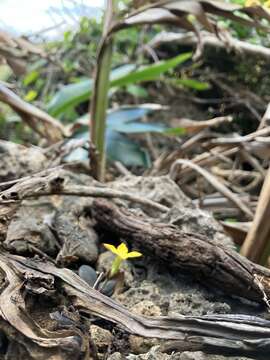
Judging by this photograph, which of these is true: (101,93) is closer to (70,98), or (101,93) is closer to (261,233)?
(70,98)

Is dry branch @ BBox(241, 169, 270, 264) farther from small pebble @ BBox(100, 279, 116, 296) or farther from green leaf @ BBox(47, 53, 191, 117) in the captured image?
green leaf @ BBox(47, 53, 191, 117)

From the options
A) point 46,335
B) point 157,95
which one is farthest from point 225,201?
Result: point 157,95

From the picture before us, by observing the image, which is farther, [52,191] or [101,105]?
[101,105]

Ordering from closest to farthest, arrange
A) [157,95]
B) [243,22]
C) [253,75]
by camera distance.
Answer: [243,22] < [253,75] < [157,95]

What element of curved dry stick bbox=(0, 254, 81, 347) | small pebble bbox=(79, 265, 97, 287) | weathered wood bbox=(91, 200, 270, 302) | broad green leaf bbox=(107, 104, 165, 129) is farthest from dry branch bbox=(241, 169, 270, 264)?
broad green leaf bbox=(107, 104, 165, 129)

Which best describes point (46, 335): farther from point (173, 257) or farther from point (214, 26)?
point (214, 26)

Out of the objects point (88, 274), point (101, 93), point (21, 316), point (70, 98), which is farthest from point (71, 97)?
point (21, 316)

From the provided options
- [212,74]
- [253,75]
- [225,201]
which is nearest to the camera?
[225,201]
